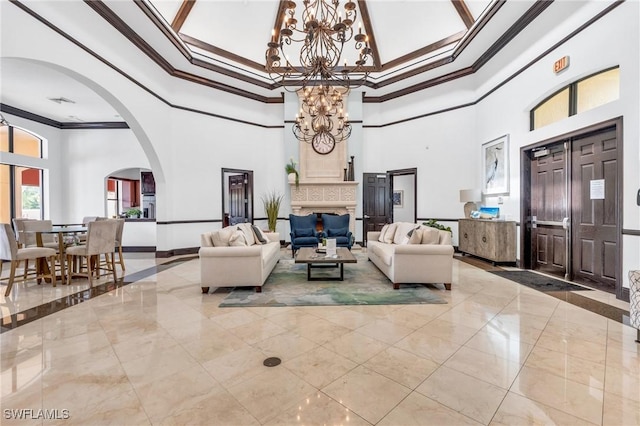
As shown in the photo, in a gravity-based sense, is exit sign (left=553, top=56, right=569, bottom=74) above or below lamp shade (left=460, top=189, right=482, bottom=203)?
above

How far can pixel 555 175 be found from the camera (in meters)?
4.66

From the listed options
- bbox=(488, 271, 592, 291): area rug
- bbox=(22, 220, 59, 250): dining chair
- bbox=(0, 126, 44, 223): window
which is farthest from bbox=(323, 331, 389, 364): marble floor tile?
bbox=(0, 126, 44, 223): window

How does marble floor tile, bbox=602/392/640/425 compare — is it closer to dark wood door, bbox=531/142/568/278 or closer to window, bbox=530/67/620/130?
dark wood door, bbox=531/142/568/278

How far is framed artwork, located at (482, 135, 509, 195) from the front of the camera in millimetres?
5677

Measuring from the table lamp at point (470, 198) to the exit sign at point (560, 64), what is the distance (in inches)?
103

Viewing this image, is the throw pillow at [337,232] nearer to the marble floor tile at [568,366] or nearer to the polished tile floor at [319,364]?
the polished tile floor at [319,364]

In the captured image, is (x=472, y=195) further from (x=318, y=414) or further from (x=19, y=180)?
(x=19, y=180)

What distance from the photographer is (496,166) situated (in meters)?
5.99

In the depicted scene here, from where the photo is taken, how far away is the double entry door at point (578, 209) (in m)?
3.73

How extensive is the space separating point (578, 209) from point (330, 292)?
3929 millimetres

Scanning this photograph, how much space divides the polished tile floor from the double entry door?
0.69 m

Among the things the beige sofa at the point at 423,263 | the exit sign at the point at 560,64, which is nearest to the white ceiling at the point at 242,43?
the exit sign at the point at 560,64

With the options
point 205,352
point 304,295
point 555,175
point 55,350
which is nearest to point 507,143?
point 555,175

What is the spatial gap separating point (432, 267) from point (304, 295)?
1.86 metres
